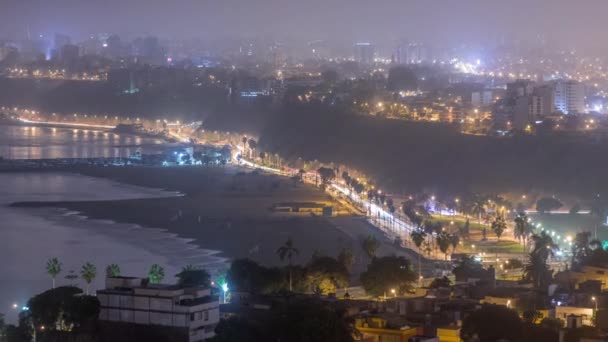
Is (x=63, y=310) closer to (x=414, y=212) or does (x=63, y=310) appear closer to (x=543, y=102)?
(x=414, y=212)

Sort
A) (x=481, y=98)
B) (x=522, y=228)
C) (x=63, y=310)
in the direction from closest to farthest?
(x=63, y=310) → (x=522, y=228) → (x=481, y=98)

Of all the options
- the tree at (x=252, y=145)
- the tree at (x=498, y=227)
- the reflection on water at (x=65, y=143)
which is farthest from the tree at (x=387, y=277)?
the tree at (x=252, y=145)

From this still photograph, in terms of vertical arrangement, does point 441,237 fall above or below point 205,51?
below

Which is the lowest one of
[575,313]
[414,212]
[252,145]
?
[575,313]

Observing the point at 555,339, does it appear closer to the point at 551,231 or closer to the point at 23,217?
the point at 551,231

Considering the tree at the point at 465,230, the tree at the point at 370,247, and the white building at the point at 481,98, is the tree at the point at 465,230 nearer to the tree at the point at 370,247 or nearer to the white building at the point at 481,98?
the tree at the point at 370,247

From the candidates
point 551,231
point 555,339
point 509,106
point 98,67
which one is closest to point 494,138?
point 509,106

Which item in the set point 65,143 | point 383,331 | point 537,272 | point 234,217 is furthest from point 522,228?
point 65,143
